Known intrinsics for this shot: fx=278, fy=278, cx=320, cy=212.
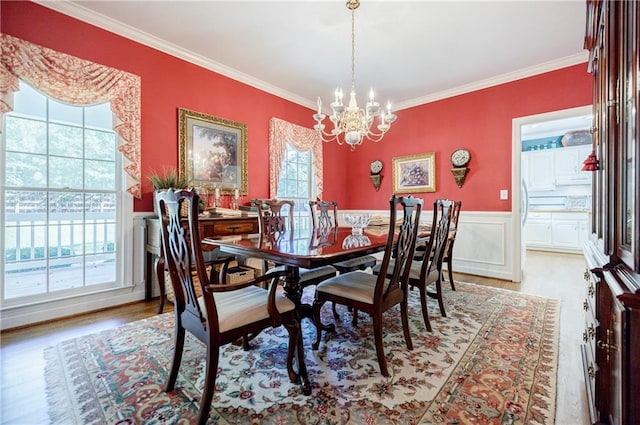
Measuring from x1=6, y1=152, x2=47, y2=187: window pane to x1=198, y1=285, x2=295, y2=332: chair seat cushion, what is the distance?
85.1 inches

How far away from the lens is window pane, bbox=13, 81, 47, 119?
2.29 m

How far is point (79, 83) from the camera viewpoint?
2.49 metres

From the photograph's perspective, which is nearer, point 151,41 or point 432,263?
point 432,263

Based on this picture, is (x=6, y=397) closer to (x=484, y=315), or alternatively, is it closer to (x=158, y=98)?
(x=158, y=98)

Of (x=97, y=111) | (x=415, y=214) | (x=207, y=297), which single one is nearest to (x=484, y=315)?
(x=415, y=214)

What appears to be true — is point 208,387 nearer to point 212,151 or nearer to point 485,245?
point 212,151

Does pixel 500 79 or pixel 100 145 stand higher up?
pixel 500 79

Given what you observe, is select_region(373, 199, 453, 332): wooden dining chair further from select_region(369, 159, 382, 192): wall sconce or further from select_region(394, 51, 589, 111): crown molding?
select_region(369, 159, 382, 192): wall sconce

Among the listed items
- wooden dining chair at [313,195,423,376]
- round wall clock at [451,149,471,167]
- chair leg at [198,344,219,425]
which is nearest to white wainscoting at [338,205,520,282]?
round wall clock at [451,149,471,167]

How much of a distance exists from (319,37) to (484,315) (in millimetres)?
3168

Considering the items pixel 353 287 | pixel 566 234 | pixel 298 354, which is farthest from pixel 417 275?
pixel 566 234

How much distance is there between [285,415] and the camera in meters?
1.30

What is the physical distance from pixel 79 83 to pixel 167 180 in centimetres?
109

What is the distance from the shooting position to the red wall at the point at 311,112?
8.43 ft
